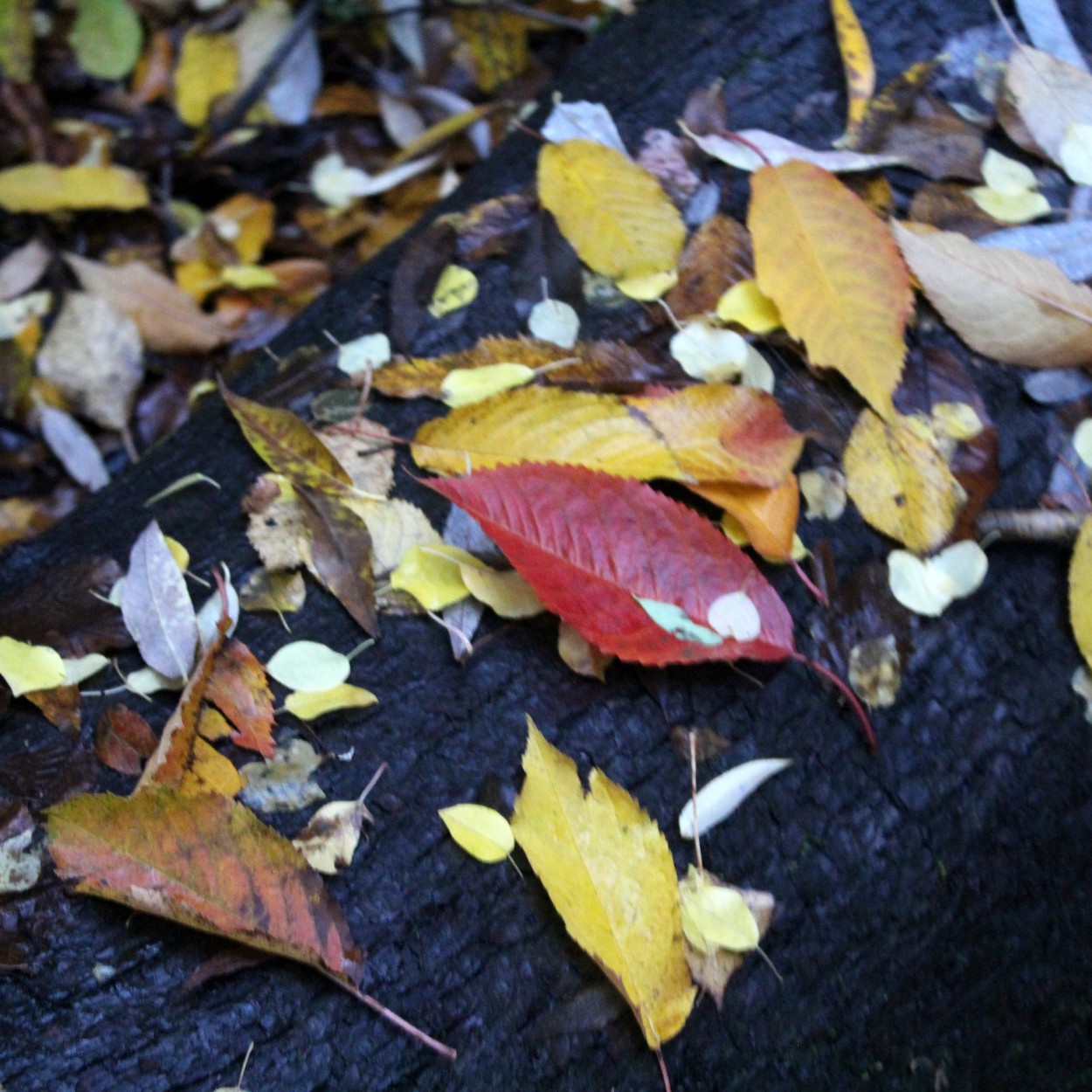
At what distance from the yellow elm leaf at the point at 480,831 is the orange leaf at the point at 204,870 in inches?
3.5

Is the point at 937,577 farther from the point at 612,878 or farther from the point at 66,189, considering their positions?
the point at 66,189

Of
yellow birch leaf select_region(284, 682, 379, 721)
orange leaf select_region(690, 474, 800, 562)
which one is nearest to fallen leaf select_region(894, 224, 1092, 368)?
orange leaf select_region(690, 474, 800, 562)

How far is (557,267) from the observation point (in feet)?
2.79

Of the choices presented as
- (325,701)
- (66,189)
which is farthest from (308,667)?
(66,189)

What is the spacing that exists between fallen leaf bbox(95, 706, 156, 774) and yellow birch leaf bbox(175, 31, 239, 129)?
1171mm

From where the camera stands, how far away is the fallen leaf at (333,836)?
2.05ft

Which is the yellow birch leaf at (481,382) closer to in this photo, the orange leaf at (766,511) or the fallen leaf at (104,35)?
the orange leaf at (766,511)

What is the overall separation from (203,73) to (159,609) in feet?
3.77

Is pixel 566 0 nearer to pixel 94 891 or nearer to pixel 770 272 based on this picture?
pixel 770 272

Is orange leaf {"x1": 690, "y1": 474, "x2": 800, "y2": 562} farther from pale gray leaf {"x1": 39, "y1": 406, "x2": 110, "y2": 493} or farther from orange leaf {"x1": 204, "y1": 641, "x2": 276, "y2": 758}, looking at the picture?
pale gray leaf {"x1": 39, "y1": 406, "x2": 110, "y2": 493}

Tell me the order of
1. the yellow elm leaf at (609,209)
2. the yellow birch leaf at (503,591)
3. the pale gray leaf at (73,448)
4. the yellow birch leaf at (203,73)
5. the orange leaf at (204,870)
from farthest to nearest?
the yellow birch leaf at (203,73) → the pale gray leaf at (73,448) → the yellow elm leaf at (609,209) → the yellow birch leaf at (503,591) → the orange leaf at (204,870)

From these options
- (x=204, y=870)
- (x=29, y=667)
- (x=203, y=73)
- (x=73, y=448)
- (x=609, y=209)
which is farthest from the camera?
(x=203, y=73)

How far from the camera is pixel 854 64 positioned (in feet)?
2.88

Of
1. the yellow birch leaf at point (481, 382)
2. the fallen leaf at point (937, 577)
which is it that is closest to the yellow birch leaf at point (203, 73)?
the yellow birch leaf at point (481, 382)
